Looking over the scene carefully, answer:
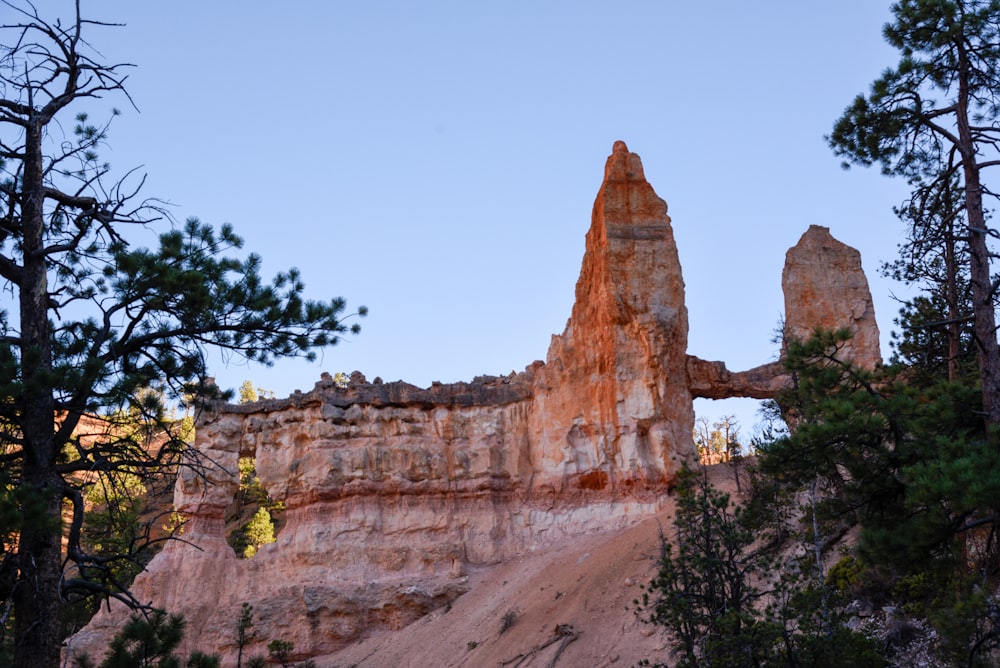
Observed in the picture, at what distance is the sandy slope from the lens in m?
24.2

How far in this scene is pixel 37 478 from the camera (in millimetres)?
9828

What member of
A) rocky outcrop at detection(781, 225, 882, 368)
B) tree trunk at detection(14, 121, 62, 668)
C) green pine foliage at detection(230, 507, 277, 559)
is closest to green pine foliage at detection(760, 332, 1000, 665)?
tree trunk at detection(14, 121, 62, 668)

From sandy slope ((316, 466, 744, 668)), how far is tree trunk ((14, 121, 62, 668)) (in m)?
15.4

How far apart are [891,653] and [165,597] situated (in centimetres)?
2304

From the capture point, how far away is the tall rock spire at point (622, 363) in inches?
1247

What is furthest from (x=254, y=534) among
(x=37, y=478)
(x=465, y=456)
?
(x=37, y=478)

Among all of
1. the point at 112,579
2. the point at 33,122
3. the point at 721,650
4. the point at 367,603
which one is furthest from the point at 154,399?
the point at 367,603

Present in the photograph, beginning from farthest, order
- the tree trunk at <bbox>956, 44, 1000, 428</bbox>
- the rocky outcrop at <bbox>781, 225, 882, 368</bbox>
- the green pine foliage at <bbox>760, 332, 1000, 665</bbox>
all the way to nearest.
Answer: the rocky outcrop at <bbox>781, 225, 882, 368</bbox>, the tree trunk at <bbox>956, 44, 1000, 428</bbox>, the green pine foliage at <bbox>760, 332, 1000, 665</bbox>

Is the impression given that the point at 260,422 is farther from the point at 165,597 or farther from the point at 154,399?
the point at 154,399

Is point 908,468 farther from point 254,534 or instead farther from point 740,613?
point 254,534

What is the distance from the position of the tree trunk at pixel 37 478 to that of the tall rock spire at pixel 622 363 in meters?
23.0

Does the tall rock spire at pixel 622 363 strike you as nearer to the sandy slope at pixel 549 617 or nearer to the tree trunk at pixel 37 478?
the sandy slope at pixel 549 617

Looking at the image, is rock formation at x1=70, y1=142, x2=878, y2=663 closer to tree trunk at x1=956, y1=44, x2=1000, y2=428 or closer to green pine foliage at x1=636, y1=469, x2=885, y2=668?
green pine foliage at x1=636, y1=469, x2=885, y2=668

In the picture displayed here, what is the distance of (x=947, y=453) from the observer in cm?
1151
